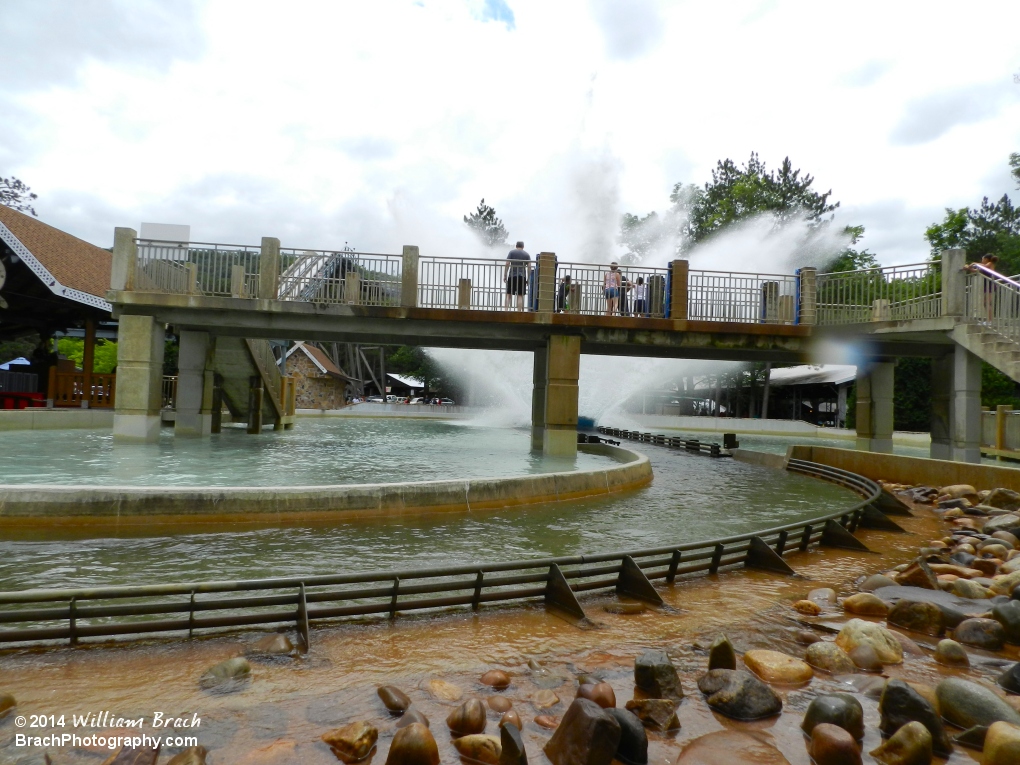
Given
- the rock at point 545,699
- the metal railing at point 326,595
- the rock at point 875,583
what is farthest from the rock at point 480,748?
the rock at point 875,583

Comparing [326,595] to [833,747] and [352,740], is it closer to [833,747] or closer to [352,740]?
[352,740]

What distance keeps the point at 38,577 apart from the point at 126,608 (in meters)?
2.19

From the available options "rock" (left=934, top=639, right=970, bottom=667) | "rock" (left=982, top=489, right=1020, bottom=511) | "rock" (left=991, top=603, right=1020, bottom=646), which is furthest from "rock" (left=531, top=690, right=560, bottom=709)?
"rock" (left=982, top=489, right=1020, bottom=511)

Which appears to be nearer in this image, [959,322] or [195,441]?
[959,322]

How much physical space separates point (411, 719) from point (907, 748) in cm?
283

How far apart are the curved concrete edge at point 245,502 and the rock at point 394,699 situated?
5137 mm

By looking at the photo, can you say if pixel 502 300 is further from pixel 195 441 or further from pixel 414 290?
pixel 195 441

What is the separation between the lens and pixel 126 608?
15.6 feet

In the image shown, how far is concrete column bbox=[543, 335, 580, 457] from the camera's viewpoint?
1672 cm

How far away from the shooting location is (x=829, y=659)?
4922 mm

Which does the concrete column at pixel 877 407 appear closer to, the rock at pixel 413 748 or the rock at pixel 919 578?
the rock at pixel 919 578

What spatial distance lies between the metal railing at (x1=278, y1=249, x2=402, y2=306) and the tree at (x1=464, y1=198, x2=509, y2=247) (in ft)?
170

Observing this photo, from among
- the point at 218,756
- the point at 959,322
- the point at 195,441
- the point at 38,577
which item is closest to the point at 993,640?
the point at 218,756

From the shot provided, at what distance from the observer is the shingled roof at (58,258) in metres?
21.2
